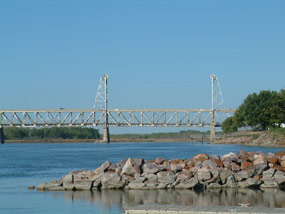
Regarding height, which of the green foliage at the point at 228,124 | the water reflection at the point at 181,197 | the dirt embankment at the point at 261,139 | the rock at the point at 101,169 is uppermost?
the green foliage at the point at 228,124

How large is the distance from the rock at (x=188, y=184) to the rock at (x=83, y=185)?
4.03 meters

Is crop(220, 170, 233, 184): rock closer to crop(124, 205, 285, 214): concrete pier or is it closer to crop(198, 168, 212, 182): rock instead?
crop(198, 168, 212, 182): rock

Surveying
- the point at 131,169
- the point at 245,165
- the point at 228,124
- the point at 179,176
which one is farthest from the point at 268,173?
the point at 228,124

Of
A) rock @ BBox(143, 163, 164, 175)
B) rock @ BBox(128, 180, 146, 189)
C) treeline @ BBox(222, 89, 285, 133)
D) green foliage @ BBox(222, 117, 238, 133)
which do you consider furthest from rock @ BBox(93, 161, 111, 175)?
green foliage @ BBox(222, 117, 238, 133)

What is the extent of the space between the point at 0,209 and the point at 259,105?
9111cm

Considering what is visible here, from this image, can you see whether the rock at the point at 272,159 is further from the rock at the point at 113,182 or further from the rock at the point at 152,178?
the rock at the point at 113,182

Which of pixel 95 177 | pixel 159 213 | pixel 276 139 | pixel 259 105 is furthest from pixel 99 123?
pixel 159 213

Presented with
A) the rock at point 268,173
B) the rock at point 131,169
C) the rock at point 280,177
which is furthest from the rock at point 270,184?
the rock at point 131,169

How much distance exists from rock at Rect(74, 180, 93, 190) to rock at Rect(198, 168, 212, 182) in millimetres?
5153

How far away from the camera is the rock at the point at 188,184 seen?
30.2 metres

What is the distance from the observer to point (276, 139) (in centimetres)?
8838

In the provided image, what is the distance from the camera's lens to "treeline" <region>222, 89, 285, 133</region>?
330 feet

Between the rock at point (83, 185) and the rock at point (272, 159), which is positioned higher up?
the rock at point (272, 159)

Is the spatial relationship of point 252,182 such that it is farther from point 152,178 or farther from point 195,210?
point 195,210
